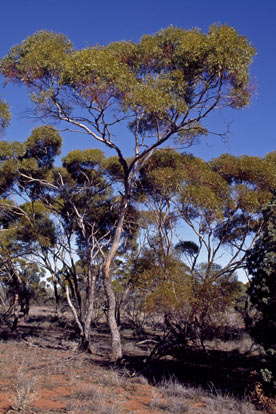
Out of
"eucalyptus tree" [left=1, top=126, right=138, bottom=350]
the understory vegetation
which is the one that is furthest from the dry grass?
"eucalyptus tree" [left=1, top=126, right=138, bottom=350]

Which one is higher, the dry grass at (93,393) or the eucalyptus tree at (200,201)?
the eucalyptus tree at (200,201)

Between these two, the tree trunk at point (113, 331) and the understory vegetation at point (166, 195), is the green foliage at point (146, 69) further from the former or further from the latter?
the tree trunk at point (113, 331)

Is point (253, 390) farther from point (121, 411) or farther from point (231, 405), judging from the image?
point (121, 411)

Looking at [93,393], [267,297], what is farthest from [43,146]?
[267,297]

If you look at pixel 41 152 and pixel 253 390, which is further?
pixel 41 152

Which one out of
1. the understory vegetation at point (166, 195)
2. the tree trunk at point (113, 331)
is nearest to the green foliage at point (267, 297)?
the understory vegetation at point (166, 195)

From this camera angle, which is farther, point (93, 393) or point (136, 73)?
point (136, 73)

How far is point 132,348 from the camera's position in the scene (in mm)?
14758

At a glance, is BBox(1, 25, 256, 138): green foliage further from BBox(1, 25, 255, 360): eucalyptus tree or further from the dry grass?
the dry grass

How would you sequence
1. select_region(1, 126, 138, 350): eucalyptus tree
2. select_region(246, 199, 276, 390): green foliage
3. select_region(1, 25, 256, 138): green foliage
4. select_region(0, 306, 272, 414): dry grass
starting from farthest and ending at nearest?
select_region(1, 126, 138, 350): eucalyptus tree, select_region(1, 25, 256, 138): green foliage, select_region(246, 199, 276, 390): green foliage, select_region(0, 306, 272, 414): dry grass

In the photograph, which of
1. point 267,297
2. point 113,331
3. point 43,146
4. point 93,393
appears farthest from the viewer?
point 43,146

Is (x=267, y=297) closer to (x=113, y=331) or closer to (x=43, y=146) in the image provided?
(x=113, y=331)

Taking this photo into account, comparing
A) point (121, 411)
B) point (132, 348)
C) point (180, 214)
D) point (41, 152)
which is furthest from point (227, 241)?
point (121, 411)

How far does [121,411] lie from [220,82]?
30.2 ft
